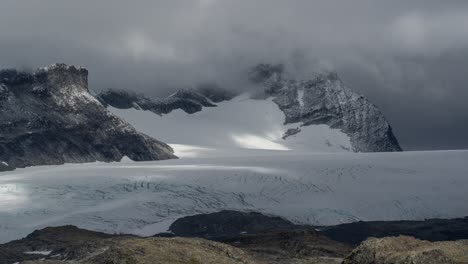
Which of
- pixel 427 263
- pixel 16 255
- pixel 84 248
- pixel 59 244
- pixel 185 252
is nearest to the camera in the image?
pixel 427 263

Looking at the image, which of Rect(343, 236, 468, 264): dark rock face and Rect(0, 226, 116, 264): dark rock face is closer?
Rect(343, 236, 468, 264): dark rock face

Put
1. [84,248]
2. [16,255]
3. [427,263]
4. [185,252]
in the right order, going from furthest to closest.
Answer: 1. [16,255]
2. [84,248]
3. [185,252]
4. [427,263]

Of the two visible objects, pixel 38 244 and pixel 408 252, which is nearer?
pixel 408 252

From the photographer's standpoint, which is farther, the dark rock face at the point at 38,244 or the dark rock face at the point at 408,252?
the dark rock face at the point at 38,244

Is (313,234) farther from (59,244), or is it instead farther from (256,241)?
(59,244)

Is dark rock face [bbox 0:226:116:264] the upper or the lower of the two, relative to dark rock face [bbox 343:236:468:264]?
lower

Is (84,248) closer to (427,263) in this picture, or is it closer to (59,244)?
(427,263)

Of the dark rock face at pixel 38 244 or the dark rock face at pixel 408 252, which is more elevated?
the dark rock face at pixel 408 252

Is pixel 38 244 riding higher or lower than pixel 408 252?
lower

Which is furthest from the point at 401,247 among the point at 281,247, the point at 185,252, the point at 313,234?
the point at 313,234

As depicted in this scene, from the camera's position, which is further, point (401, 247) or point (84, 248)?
point (84, 248)
